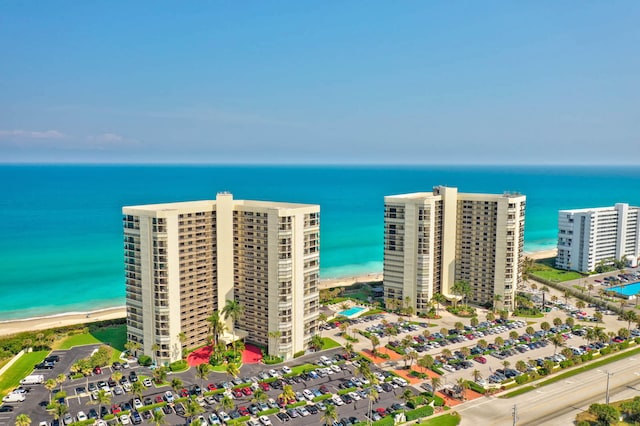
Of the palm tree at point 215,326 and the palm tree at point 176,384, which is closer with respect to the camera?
the palm tree at point 176,384

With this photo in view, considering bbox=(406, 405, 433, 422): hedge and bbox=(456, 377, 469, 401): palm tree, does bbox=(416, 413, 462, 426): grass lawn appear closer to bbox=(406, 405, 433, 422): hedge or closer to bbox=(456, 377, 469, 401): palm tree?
bbox=(406, 405, 433, 422): hedge

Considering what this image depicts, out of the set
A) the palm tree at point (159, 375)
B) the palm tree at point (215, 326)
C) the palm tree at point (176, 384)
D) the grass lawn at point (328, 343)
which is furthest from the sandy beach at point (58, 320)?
the grass lawn at point (328, 343)

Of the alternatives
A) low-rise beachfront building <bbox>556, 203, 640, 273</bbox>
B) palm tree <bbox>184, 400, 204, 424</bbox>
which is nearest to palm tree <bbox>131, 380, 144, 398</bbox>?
palm tree <bbox>184, 400, 204, 424</bbox>

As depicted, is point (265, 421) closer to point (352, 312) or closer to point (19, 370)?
point (19, 370)

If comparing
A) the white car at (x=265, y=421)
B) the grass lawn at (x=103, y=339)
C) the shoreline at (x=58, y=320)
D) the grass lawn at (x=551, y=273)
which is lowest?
the shoreline at (x=58, y=320)

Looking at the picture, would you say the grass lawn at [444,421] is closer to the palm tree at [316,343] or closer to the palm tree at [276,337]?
the palm tree at [316,343]

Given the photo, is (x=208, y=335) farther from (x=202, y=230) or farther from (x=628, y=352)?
(x=628, y=352)

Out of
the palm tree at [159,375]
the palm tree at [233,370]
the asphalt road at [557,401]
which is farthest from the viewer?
the palm tree at [233,370]
